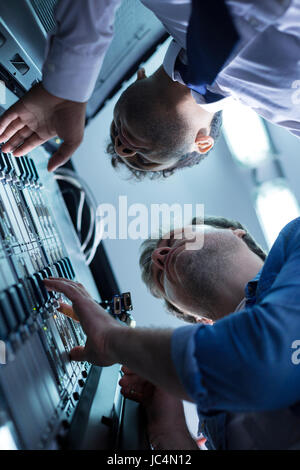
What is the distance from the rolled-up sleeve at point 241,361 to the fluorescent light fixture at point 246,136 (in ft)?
7.45

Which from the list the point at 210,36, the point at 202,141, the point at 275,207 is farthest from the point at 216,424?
the point at 275,207

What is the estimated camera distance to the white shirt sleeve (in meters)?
0.76

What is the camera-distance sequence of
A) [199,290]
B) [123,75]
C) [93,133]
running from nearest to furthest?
[199,290]
[123,75]
[93,133]

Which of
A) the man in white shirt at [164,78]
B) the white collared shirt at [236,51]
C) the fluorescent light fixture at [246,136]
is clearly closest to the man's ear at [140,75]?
the man in white shirt at [164,78]

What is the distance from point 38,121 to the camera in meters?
0.85

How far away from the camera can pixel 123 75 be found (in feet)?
4.33

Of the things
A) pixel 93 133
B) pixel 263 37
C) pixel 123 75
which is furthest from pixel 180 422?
pixel 93 133

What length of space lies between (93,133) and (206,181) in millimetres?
771

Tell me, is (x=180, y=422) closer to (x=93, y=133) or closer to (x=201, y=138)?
(x=201, y=138)

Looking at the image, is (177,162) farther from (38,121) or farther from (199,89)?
(38,121)

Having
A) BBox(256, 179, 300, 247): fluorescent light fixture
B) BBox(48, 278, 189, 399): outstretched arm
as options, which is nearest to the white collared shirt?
BBox(48, 278, 189, 399): outstretched arm

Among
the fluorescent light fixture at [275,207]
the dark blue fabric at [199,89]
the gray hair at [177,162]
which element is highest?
the dark blue fabric at [199,89]

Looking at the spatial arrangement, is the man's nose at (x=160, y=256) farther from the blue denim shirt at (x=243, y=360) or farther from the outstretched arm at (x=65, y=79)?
the blue denim shirt at (x=243, y=360)

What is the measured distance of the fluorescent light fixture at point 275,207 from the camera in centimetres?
256
